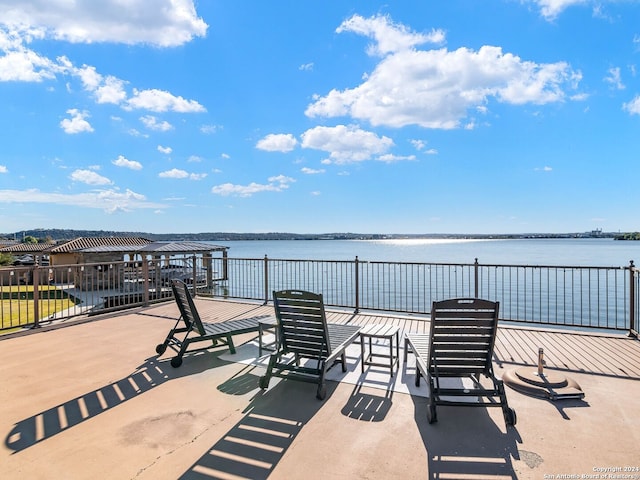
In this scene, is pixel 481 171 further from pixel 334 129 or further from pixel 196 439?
pixel 196 439

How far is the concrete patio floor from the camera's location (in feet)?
7.32

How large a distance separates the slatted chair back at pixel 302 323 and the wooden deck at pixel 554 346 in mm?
2171

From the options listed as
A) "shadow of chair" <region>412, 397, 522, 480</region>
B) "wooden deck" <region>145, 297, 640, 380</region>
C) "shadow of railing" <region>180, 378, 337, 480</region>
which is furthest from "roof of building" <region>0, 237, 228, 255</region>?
"shadow of chair" <region>412, 397, 522, 480</region>

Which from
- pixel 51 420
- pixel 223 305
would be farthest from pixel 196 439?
pixel 223 305

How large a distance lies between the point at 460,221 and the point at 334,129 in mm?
43714

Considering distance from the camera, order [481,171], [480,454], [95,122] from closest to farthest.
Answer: [480,454] < [95,122] < [481,171]

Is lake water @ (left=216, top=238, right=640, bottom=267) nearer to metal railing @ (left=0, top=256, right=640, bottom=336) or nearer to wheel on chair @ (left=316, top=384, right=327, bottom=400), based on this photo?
metal railing @ (left=0, top=256, right=640, bottom=336)

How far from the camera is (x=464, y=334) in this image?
2.98 m

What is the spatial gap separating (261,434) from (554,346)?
13.7ft

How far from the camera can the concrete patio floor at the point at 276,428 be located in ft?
7.32

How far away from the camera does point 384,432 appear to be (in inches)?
104

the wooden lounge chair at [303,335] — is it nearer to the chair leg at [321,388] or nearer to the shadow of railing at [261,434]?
the chair leg at [321,388]

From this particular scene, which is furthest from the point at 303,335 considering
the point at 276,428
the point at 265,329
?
the point at 265,329

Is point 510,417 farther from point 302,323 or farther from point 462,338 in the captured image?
point 302,323
